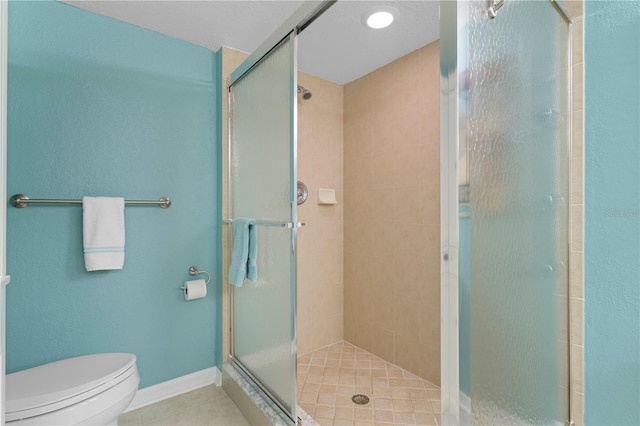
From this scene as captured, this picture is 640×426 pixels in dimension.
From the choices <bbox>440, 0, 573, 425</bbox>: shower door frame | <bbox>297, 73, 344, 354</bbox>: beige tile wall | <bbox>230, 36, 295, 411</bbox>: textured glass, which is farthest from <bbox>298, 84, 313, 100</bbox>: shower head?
<bbox>440, 0, 573, 425</bbox>: shower door frame

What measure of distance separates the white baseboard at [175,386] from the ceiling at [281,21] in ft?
7.13

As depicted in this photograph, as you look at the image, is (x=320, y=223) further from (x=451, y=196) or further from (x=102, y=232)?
(x=451, y=196)

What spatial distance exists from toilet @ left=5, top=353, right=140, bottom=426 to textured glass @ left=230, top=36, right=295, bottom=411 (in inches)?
24.5

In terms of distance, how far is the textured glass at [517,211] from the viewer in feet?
2.57

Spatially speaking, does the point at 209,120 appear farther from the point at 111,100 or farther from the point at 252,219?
the point at 252,219

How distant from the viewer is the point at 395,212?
7.57ft

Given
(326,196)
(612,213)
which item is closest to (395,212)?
(326,196)

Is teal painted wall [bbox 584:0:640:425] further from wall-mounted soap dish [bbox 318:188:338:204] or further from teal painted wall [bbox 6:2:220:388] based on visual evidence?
teal painted wall [bbox 6:2:220:388]

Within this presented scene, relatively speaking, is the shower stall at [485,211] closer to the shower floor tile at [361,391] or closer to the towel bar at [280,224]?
the towel bar at [280,224]

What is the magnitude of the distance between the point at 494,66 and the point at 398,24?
4.13 feet

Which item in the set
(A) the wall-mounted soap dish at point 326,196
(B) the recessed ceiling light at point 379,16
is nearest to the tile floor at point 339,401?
(A) the wall-mounted soap dish at point 326,196

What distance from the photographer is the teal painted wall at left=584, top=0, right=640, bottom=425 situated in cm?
108

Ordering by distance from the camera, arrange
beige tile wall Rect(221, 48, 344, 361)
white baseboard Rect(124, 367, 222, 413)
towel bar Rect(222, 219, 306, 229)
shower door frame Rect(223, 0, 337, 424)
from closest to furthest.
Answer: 1. shower door frame Rect(223, 0, 337, 424)
2. towel bar Rect(222, 219, 306, 229)
3. white baseboard Rect(124, 367, 222, 413)
4. beige tile wall Rect(221, 48, 344, 361)

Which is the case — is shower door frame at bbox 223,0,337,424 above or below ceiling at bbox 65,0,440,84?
below
